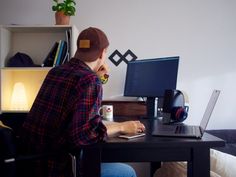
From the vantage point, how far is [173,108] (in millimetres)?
2004

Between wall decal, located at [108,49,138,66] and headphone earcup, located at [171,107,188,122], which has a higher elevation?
wall decal, located at [108,49,138,66]

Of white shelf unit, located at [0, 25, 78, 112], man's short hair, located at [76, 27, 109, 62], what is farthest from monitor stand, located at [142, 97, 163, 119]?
white shelf unit, located at [0, 25, 78, 112]

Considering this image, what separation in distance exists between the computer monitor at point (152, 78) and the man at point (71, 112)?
0.78 meters

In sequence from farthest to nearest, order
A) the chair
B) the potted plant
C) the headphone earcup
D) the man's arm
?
the potted plant → the headphone earcup → the man's arm → the chair

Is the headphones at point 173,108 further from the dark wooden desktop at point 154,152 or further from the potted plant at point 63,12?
the potted plant at point 63,12

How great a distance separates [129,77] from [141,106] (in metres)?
0.28

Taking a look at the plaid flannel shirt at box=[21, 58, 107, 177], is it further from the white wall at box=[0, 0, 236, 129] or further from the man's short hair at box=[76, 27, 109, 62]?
the white wall at box=[0, 0, 236, 129]

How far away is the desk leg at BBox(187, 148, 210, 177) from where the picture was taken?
132 centimetres

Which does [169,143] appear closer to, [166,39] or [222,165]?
[222,165]

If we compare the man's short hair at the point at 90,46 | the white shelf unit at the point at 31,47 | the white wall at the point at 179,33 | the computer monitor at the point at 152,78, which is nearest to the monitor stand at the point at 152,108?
the computer monitor at the point at 152,78

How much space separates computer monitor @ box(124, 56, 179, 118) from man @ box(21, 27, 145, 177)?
0.78m

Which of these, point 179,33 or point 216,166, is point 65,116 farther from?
point 179,33

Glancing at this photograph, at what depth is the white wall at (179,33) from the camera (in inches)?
119

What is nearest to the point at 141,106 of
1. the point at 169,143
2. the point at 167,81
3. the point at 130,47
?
the point at 167,81
